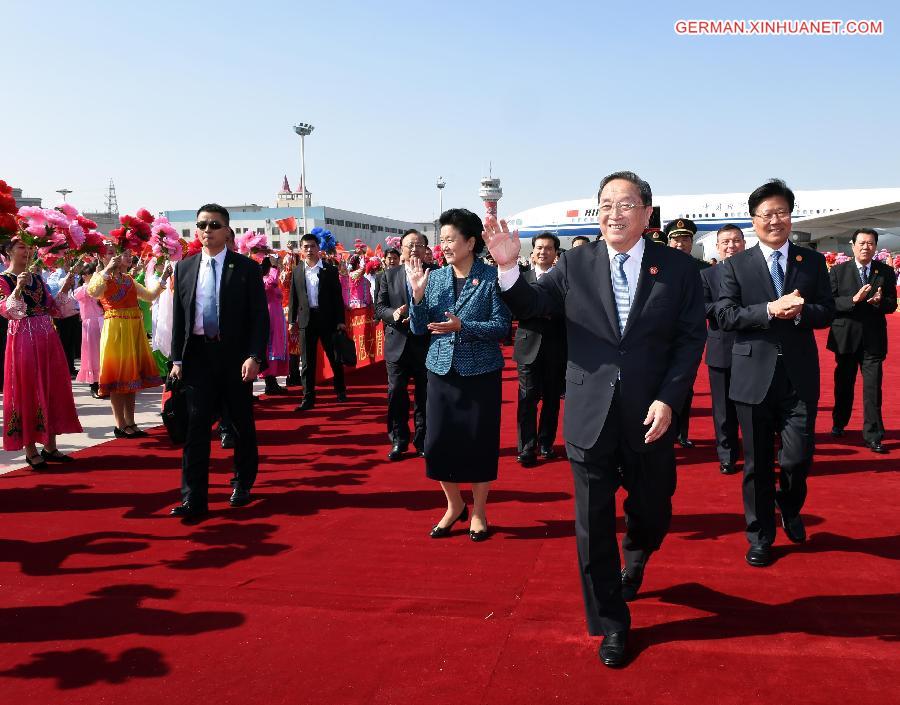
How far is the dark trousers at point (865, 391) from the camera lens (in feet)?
21.5

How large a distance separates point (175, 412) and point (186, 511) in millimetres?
727

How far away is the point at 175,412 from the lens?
208 inches

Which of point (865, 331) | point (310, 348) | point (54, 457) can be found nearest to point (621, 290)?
point (865, 331)

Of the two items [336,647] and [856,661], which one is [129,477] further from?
[856,661]

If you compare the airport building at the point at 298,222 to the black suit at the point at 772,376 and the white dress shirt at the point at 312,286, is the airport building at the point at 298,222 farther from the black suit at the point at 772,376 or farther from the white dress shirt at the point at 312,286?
the black suit at the point at 772,376

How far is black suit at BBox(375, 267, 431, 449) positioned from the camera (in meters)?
6.52

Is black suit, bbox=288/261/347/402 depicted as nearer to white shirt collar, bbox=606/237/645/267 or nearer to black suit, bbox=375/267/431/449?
black suit, bbox=375/267/431/449

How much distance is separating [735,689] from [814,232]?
37.0m

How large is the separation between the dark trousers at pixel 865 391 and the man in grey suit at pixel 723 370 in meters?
1.28

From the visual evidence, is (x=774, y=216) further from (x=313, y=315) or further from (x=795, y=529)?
(x=313, y=315)

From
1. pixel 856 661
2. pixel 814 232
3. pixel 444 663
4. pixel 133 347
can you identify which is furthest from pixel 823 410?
pixel 814 232

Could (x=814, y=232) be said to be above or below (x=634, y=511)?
above

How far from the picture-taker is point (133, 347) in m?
7.54

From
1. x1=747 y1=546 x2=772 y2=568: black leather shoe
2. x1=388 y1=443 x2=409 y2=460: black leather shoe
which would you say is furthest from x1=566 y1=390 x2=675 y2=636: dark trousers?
x1=388 y1=443 x2=409 y2=460: black leather shoe
